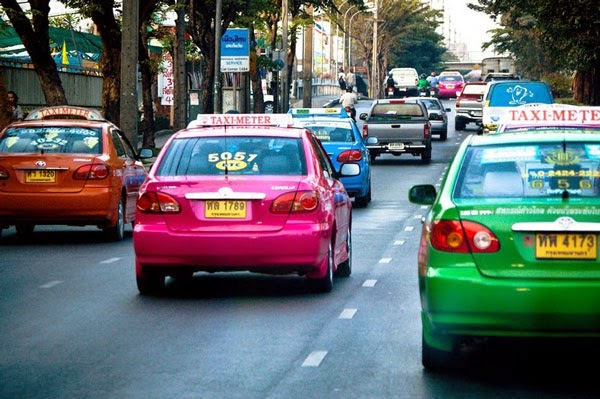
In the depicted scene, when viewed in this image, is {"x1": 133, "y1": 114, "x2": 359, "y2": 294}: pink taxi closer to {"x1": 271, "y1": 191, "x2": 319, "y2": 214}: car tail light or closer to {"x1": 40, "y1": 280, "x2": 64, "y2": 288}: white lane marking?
{"x1": 271, "y1": 191, "x2": 319, "y2": 214}: car tail light

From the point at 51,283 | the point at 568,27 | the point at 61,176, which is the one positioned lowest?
the point at 51,283

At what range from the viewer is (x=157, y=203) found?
1249cm

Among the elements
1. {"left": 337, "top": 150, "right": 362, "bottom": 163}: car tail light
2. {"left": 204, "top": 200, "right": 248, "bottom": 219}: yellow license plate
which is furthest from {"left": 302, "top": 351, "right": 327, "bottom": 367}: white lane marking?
{"left": 337, "top": 150, "right": 362, "bottom": 163}: car tail light

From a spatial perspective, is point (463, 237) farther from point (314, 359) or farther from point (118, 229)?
point (118, 229)

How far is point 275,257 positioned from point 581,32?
3036cm

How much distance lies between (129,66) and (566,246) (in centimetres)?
2291

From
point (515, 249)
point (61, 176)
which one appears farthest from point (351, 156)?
point (515, 249)

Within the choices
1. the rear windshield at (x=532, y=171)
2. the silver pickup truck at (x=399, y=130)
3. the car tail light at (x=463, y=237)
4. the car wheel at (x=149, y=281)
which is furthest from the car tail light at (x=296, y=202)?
the silver pickup truck at (x=399, y=130)

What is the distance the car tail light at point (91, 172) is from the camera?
17.9 meters

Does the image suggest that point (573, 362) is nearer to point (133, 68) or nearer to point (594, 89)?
point (133, 68)

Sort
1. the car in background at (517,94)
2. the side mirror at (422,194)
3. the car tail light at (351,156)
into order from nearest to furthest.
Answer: the side mirror at (422,194)
the car tail light at (351,156)
the car in background at (517,94)

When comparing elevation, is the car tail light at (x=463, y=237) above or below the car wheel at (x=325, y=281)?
above

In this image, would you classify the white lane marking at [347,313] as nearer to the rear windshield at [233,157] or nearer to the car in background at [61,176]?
the rear windshield at [233,157]

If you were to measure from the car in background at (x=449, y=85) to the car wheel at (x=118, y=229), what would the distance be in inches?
2967
